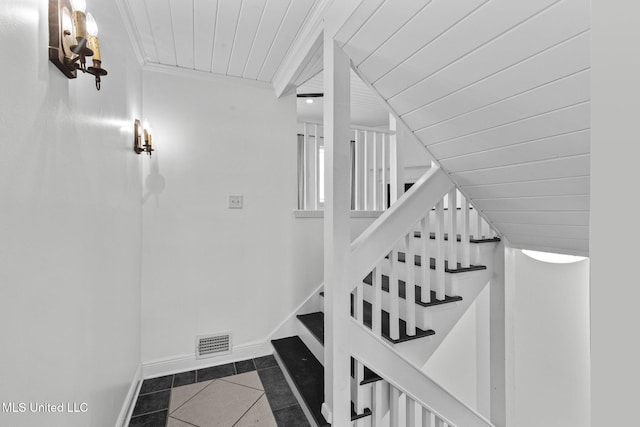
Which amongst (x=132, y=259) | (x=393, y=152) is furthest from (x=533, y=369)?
(x=132, y=259)

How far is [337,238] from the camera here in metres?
1.51

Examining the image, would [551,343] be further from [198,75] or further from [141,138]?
[198,75]

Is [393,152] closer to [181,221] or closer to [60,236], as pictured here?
[181,221]

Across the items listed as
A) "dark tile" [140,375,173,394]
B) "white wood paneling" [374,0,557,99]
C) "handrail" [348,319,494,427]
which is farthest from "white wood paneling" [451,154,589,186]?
"dark tile" [140,375,173,394]

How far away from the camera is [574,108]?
1052 mm

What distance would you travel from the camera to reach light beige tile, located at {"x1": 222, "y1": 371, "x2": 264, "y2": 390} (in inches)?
80.8

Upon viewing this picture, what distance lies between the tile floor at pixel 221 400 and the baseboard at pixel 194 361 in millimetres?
46

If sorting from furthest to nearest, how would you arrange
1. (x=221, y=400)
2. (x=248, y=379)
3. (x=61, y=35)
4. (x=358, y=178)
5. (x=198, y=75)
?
1. (x=358, y=178)
2. (x=198, y=75)
3. (x=248, y=379)
4. (x=221, y=400)
5. (x=61, y=35)

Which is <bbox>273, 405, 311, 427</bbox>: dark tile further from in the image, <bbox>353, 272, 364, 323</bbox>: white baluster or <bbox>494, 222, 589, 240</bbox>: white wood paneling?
<bbox>494, 222, 589, 240</bbox>: white wood paneling

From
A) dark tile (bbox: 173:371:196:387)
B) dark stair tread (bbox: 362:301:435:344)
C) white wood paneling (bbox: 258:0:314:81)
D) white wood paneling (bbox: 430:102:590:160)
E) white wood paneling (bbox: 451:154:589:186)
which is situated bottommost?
dark tile (bbox: 173:371:196:387)

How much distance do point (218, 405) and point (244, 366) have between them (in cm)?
45

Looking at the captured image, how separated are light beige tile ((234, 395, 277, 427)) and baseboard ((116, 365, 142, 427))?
0.60m

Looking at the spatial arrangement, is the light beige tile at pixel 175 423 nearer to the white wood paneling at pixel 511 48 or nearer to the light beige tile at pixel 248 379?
the light beige tile at pixel 248 379

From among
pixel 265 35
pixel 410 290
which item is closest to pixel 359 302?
pixel 410 290
